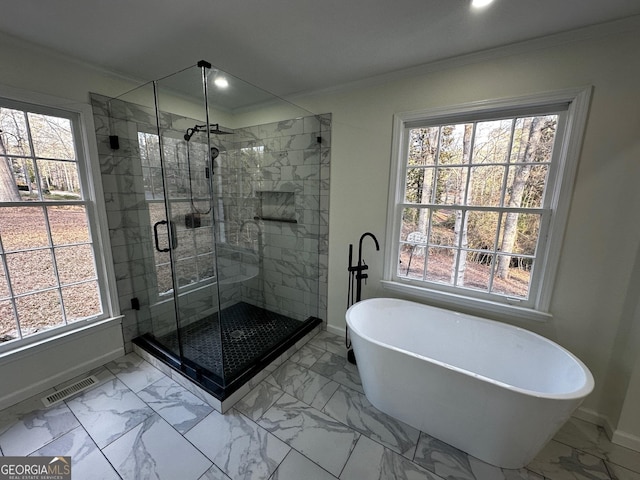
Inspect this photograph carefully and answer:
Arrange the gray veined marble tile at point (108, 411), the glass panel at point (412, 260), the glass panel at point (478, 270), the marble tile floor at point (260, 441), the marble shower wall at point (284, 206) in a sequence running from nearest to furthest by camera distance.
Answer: the marble tile floor at point (260, 441) → the gray veined marble tile at point (108, 411) → the glass panel at point (478, 270) → the glass panel at point (412, 260) → the marble shower wall at point (284, 206)

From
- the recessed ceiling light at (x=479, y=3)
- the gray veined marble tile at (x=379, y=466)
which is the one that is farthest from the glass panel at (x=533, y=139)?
the gray veined marble tile at (x=379, y=466)

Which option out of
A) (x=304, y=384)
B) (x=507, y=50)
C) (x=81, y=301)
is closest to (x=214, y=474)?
(x=304, y=384)

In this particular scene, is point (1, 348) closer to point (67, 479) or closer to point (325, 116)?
point (67, 479)

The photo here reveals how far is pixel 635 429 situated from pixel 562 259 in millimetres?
1065

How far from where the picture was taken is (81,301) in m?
2.12

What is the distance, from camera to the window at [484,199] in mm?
1729

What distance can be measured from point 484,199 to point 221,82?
2.25 meters

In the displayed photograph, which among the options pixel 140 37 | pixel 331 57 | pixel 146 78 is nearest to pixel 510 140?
pixel 331 57

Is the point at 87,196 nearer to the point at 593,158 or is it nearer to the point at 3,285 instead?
the point at 3,285

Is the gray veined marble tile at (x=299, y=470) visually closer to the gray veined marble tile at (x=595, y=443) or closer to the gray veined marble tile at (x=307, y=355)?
the gray veined marble tile at (x=307, y=355)

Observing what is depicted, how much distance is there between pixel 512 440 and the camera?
1.34 m

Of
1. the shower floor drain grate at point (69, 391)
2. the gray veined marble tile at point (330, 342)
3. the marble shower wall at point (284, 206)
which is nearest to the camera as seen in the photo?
the shower floor drain grate at point (69, 391)

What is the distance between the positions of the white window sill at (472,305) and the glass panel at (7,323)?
2843 mm

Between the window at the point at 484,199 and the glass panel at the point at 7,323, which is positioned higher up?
the window at the point at 484,199
